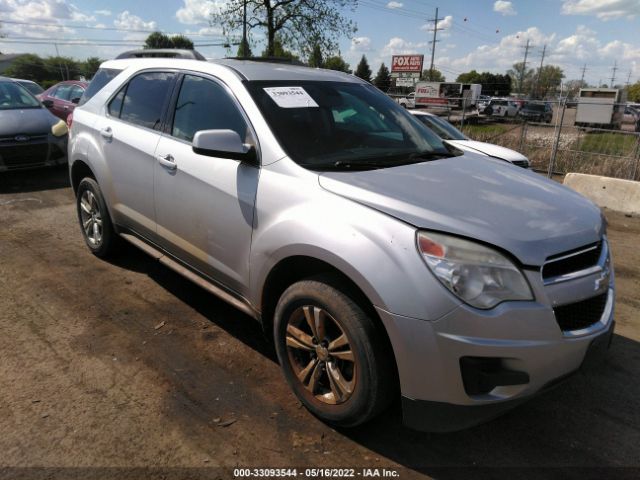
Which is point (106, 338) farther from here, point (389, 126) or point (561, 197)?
Result: point (561, 197)

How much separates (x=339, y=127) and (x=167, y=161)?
1202mm

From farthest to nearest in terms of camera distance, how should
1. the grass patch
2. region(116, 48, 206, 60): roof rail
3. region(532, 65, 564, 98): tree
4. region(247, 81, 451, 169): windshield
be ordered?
region(532, 65, 564, 98): tree, the grass patch, region(116, 48, 206, 60): roof rail, region(247, 81, 451, 169): windshield

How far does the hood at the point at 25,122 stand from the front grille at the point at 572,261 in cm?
800

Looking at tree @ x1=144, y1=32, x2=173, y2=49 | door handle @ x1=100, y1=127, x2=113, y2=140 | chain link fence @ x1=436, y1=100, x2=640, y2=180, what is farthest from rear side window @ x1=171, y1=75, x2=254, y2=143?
tree @ x1=144, y1=32, x2=173, y2=49

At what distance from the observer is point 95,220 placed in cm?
470

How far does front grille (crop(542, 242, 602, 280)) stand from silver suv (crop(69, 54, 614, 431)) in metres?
0.01

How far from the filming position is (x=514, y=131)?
12711 mm

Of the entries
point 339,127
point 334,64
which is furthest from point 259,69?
point 334,64

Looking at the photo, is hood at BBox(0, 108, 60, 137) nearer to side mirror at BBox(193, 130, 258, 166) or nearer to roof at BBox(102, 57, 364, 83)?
roof at BBox(102, 57, 364, 83)

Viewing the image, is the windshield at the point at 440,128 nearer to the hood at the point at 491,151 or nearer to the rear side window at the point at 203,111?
the hood at the point at 491,151

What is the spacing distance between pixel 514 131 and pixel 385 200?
11.7 m

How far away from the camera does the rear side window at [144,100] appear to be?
370 cm

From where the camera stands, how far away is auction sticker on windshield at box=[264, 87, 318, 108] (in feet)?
10.1

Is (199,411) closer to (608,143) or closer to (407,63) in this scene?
(608,143)
